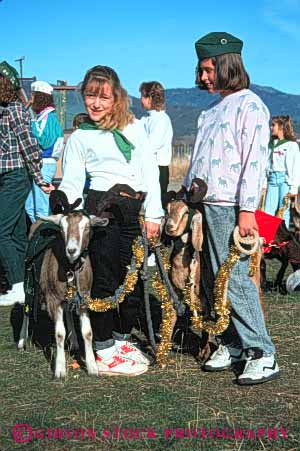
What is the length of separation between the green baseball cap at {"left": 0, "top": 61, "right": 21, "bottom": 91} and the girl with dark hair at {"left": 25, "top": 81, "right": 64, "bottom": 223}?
142cm

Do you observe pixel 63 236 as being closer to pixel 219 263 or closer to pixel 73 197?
pixel 73 197

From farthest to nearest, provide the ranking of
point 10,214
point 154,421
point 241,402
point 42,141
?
1. point 42,141
2. point 10,214
3. point 241,402
4. point 154,421

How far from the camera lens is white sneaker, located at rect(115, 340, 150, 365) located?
5.73 metres

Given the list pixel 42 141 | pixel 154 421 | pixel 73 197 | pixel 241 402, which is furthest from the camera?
pixel 42 141

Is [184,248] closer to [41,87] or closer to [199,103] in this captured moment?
[41,87]

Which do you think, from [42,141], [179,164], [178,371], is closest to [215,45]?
[178,371]

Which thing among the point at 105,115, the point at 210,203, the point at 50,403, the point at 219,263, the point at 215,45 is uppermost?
the point at 215,45

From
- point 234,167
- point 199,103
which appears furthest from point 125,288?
point 199,103

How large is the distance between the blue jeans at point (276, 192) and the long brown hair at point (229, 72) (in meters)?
6.55

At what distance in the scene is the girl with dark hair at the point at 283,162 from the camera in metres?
11.5

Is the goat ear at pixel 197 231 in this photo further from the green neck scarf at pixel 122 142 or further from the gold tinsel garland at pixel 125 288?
the green neck scarf at pixel 122 142

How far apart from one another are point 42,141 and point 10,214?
5.31 feet

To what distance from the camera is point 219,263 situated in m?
5.30

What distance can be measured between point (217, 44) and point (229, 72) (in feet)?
0.67
